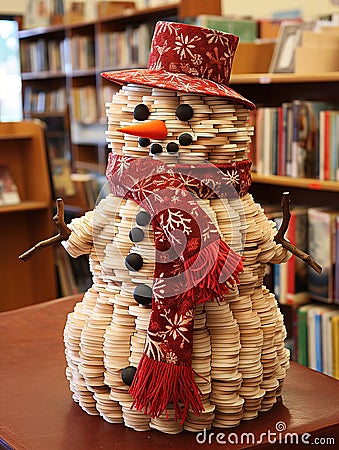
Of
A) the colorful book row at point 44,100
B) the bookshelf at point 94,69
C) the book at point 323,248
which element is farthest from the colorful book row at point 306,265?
the colorful book row at point 44,100

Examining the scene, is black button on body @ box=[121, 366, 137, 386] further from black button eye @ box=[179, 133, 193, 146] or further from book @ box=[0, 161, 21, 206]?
book @ box=[0, 161, 21, 206]

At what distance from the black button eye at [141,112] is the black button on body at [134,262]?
195mm

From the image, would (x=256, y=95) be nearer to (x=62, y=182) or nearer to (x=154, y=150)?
(x=62, y=182)

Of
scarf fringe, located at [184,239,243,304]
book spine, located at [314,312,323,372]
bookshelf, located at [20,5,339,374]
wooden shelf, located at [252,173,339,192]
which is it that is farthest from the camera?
bookshelf, located at [20,5,339,374]

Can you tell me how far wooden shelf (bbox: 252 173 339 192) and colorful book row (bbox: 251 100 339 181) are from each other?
0.04 metres

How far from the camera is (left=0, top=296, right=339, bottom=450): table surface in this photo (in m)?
0.99

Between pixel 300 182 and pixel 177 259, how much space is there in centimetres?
186

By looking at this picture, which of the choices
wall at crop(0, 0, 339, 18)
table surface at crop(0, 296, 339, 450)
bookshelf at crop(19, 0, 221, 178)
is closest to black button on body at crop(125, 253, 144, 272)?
table surface at crop(0, 296, 339, 450)

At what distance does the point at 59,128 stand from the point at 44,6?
3.65ft

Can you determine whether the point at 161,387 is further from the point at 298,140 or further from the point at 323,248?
the point at 298,140

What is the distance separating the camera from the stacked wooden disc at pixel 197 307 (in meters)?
1.02

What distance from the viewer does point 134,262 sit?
101cm

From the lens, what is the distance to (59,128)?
6211mm

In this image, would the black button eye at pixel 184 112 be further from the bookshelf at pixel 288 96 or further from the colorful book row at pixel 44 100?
the colorful book row at pixel 44 100
